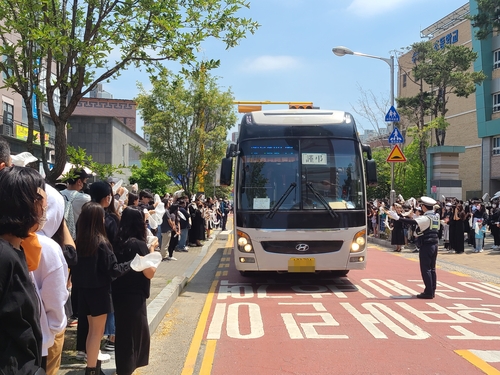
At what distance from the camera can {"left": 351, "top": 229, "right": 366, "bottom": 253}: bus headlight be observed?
10500 millimetres

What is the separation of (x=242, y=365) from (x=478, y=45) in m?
46.3

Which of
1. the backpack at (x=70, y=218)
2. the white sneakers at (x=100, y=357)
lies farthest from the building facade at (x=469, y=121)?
the white sneakers at (x=100, y=357)

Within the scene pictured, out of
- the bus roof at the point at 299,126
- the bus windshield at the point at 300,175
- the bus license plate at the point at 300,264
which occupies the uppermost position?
the bus roof at the point at 299,126

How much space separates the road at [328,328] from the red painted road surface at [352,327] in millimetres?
12

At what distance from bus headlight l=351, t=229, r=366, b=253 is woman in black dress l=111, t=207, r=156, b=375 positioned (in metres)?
6.05

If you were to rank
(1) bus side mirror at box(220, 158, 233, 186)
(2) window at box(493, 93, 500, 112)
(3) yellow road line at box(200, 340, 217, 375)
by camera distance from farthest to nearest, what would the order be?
1. (2) window at box(493, 93, 500, 112)
2. (1) bus side mirror at box(220, 158, 233, 186)
3. (3) yellow road line at box(200, 340, 217, 375)

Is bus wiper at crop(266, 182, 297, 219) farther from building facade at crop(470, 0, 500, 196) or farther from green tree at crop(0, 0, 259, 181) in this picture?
building facade at crop(470, 0, 500, 196)

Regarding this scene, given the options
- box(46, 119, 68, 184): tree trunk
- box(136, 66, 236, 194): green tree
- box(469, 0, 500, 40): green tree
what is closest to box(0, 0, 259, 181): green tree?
box(46, 119, 68, 184): tree trunk

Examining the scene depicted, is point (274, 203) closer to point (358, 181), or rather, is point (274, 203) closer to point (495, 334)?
point (358, 181)

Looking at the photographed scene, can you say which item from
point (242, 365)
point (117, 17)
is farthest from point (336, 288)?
point (117, 17)

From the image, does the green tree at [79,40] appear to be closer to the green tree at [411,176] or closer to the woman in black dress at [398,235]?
the woman in black dress at [398,235]

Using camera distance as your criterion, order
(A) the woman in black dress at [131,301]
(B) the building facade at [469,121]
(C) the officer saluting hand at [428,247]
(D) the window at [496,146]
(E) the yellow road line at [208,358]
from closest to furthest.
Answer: (A) the woman in black dress at [131,301] < (E) the yellow road line at [208,358] < (C) the officer saluting hand at [428,247] < (D) the window at [496,146] < (B) the building facade at [469,121]

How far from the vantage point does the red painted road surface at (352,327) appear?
229 inches

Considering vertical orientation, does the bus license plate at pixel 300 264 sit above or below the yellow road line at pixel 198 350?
above
